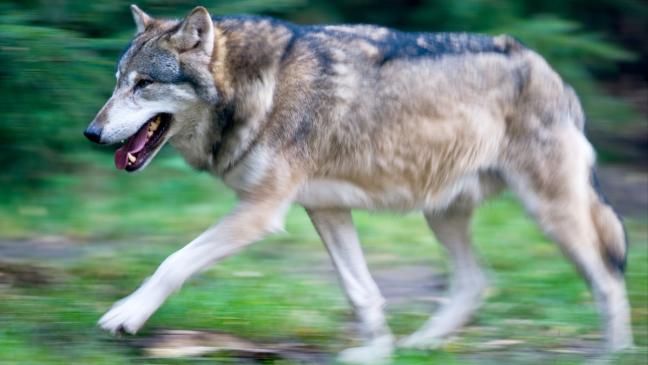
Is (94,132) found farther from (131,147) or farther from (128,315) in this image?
(128,315)

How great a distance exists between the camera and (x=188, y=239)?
291 inches

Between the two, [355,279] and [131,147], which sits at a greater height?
[131,147]

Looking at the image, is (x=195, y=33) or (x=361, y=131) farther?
(x=361, y=131)

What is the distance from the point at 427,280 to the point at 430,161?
1.55 m

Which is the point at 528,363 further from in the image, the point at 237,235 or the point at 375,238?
the point at 375,238

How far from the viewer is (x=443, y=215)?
575 cm

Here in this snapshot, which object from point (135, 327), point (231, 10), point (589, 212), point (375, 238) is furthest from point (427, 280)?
point (135, 327)

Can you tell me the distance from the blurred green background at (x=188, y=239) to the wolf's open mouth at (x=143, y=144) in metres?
0.75

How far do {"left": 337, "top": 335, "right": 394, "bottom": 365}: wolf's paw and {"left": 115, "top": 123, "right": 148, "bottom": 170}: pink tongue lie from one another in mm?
1395

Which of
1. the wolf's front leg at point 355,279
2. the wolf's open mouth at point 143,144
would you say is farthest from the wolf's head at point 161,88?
the wolf's front leg at point 355,279

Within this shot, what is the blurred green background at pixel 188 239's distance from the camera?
5309mm

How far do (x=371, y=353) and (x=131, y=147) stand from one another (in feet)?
5.03

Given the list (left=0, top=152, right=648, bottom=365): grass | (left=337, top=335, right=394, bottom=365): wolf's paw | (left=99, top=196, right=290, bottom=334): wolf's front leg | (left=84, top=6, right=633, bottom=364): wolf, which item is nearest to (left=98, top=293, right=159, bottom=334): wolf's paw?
(left=99, top=196, right=290, bottom=334): wolf's front leg

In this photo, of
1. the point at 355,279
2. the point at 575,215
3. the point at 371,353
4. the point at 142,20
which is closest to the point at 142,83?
the point at 142,20
